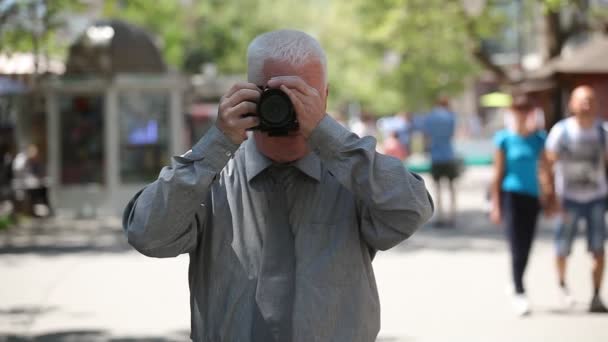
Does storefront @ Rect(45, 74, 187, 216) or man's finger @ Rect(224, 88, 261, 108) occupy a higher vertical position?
man's finger @ Rect(224, 88, 261, 108)

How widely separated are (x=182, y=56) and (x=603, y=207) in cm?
3386

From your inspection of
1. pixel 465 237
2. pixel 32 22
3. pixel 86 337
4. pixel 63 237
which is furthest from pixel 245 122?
pixel 32 22

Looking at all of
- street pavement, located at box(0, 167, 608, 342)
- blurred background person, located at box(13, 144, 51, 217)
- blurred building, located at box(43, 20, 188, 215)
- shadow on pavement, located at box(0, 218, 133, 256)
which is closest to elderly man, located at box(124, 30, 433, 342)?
street pavement, located at box(0, 167, 608, 342)

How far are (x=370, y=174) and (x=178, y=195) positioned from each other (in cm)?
46

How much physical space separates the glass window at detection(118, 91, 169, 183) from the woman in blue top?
1139 cm

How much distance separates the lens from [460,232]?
49.3ft

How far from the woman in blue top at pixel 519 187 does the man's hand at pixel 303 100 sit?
20.1 feet

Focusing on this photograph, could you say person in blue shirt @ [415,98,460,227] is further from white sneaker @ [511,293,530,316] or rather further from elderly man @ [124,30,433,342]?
elderly man @ [124,30,433,342]

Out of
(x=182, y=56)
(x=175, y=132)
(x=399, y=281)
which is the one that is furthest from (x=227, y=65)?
(x=399, y=281)

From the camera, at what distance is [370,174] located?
8.25ft

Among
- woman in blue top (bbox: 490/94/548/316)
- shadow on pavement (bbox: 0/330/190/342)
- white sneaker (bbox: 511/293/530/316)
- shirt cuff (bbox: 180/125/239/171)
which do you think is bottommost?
shadow on pavement (bbox: 0/330/190/342)

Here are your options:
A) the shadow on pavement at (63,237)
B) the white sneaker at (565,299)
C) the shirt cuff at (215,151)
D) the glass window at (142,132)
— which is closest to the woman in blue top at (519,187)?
the white sneaker at (565,299)

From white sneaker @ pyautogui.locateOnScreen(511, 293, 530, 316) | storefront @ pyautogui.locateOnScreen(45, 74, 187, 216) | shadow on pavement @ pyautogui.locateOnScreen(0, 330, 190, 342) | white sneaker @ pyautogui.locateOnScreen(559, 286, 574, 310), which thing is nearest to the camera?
shadow on pavement @ pyautogui.locateOnScreen(0, 330, 190, 342)

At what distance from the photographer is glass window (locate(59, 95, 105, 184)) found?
19.4m
